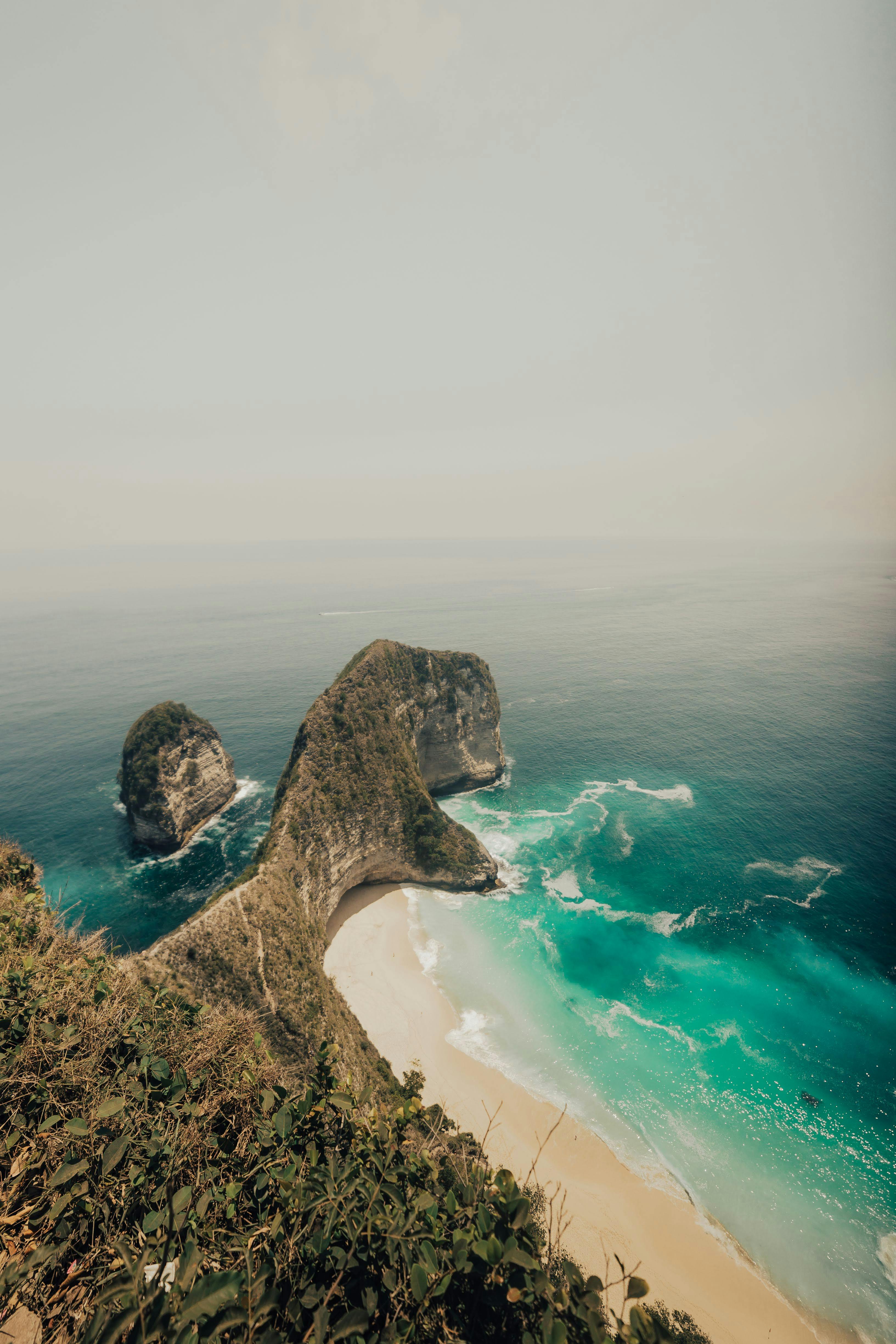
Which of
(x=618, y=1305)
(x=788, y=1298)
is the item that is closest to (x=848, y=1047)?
(x=788, y=1298)

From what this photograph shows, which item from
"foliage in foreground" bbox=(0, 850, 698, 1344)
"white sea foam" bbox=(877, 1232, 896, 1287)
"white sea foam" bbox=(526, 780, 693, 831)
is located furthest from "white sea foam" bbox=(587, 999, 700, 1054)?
"foliage in foreground" bbox=(0, 850, 698, 1344)

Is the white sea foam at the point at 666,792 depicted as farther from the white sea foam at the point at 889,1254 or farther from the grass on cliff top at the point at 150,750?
the grass on cliff top at the point at 150,750

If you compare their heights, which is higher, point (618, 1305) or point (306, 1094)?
point (306, 1094)

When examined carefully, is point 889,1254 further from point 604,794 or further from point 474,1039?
point 604,794

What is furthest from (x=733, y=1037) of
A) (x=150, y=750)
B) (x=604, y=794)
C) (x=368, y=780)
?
(x=150, y=750)

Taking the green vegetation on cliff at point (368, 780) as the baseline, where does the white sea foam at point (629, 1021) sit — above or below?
below

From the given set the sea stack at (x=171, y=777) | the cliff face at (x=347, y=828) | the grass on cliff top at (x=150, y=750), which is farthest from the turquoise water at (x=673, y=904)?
the cliff face at (x=347, y=828)

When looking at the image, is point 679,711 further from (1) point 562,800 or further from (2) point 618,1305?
(2) point 618,1305
